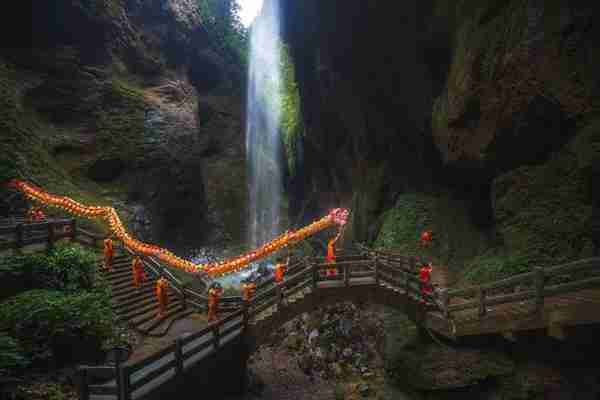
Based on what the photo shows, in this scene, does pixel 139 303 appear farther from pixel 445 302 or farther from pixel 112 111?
pixel 112 111

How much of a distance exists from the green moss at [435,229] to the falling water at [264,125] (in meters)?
17.9

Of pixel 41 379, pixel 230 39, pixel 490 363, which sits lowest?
pixel 490 363

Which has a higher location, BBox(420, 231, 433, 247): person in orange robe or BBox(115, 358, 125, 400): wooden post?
BBox(420, 231, 433, 247): person in orange robe

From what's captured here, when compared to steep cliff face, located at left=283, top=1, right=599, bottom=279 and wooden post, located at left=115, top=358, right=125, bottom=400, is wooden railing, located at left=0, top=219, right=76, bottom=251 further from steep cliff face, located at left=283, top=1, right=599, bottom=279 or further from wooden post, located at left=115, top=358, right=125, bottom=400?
steep cliff face, located at left=283, top=1, right=599, bottom=279

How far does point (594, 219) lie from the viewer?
356 inches

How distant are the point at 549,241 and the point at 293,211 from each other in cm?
2468

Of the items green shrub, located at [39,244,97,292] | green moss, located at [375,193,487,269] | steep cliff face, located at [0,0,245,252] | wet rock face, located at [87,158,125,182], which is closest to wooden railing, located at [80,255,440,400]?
green shrub, located at [39,244,97,292]

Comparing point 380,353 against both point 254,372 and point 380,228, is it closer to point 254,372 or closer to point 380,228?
point 254,372

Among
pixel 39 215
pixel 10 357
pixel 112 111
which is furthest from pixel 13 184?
pixel 10 357

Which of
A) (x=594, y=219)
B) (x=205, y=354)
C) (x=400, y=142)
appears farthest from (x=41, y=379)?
(x=400, y=142)

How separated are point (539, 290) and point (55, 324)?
1061 cm

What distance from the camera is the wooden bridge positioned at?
6.82 metres

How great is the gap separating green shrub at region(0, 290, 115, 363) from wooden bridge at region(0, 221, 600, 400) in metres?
0.84

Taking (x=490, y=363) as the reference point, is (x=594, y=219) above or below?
above
